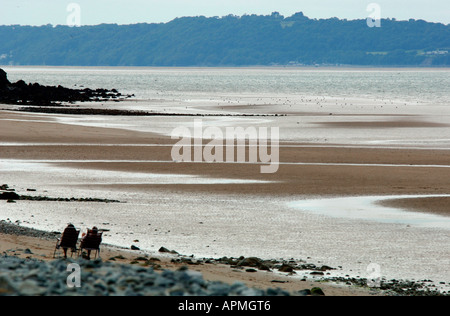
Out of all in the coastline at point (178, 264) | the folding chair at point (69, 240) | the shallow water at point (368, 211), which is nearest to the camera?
the coastline at point (178, 264)

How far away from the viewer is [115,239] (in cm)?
1656

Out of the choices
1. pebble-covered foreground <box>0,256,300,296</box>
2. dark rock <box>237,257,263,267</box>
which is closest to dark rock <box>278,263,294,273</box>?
dark rock <box>237,257,263,267</box>

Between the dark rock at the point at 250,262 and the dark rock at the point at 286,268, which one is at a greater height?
the dark rock at the point at 250,262

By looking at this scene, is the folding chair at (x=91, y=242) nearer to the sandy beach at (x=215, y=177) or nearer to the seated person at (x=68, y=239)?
the seated person at (x=68, y=239)

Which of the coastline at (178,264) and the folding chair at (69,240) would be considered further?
the folding chair at (69,240)

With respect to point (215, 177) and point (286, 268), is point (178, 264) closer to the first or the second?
point (286, 268)

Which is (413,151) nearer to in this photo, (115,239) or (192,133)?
(192,133)

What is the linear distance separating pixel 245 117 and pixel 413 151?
23.6 meters

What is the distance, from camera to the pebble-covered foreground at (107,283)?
8617mm
